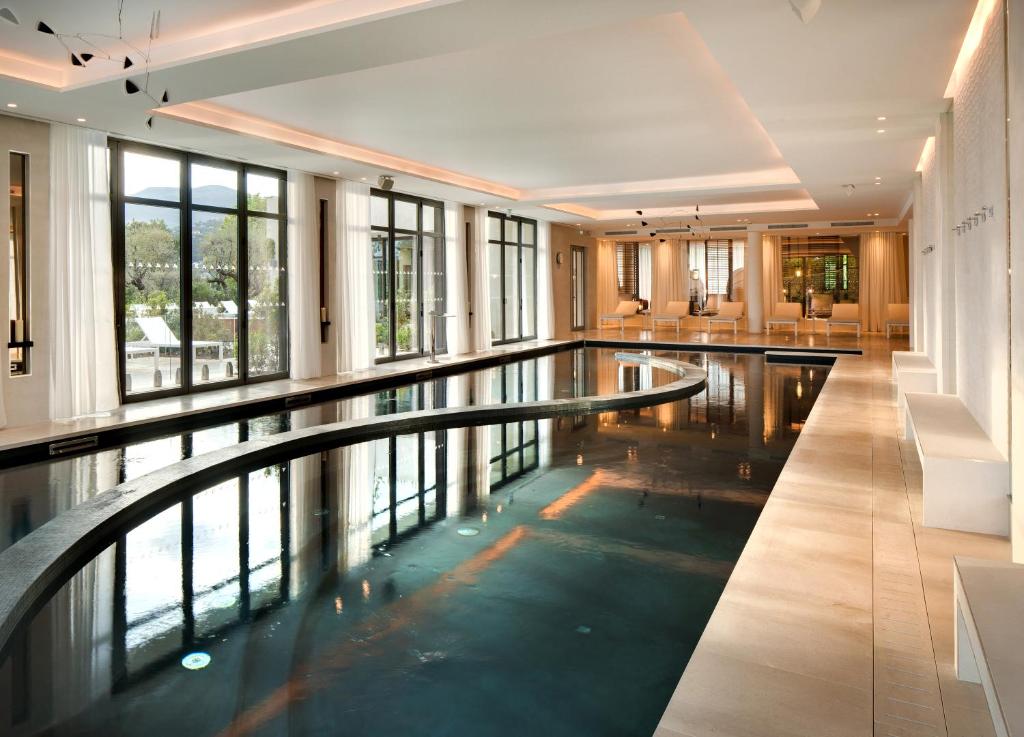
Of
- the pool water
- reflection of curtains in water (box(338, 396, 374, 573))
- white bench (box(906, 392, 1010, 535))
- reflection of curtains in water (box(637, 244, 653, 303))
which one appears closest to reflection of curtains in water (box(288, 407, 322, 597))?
the pool water

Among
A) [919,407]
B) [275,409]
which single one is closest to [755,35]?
[919,407]

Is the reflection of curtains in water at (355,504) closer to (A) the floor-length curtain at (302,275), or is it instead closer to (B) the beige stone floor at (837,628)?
(B) the beige stone floor at (837,628)

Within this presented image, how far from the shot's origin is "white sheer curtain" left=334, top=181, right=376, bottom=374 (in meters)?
11.8

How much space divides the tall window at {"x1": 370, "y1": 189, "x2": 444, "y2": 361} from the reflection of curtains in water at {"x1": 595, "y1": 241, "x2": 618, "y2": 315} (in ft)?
34.6

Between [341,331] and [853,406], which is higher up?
[341,331]

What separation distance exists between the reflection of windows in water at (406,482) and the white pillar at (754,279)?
47.4 feet

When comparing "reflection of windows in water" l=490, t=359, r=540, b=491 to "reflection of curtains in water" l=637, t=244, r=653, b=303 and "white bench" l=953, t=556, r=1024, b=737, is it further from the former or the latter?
"reflection of curtains in water" l=637, t=244, r=653, b=303

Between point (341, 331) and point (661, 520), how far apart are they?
26.4 ft

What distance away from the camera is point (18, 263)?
754cm

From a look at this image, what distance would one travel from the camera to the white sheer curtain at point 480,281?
51.7ft

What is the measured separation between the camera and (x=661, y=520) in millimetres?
4859

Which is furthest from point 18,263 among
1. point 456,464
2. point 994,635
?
point 994,635

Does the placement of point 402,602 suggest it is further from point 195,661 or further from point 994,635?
point 994,635

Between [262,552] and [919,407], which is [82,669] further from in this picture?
[919,407]
